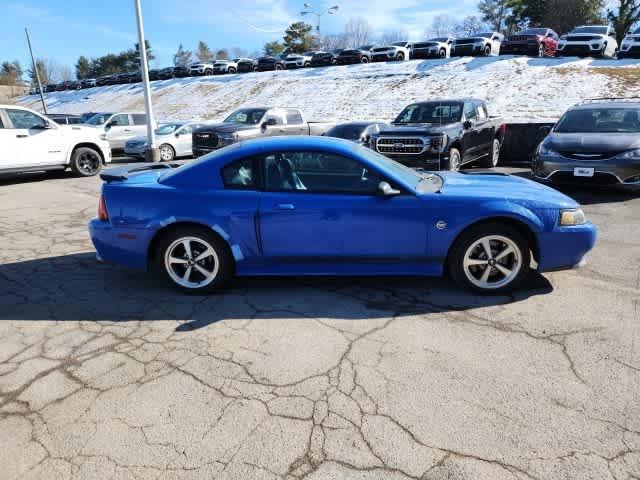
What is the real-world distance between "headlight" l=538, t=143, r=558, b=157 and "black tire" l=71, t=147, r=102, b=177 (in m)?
10.4

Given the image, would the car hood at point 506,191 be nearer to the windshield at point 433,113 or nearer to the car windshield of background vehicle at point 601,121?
the car windshield of background vehicle at point 601,121

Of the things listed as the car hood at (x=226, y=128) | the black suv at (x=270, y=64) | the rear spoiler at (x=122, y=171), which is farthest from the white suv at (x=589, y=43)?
the rear spoiler at (x=122, y=171)

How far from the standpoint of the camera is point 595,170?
7434mm

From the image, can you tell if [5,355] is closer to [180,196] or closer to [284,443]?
[180,196]

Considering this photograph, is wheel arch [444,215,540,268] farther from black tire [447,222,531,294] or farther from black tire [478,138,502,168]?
black tire [478,138,502,168]

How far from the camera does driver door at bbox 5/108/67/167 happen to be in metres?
10.4

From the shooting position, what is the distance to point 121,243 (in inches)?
166

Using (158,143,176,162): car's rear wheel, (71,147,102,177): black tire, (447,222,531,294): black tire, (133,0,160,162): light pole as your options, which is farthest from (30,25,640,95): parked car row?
(447,222,531,294): black tire

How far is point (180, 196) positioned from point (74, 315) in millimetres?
1338

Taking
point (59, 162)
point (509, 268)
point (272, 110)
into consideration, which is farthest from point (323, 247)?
point (272, 110)

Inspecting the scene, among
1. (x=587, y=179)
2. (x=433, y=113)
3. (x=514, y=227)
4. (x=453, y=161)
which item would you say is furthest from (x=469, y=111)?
(x=514, y=227)

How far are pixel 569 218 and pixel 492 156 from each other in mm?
8134

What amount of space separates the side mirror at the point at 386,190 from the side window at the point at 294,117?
440 inches

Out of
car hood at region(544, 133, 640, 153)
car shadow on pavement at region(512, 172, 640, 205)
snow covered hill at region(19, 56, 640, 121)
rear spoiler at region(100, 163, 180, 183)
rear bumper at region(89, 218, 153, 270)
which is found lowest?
car shadow on pavement at region(512, 172, 640, 205)
